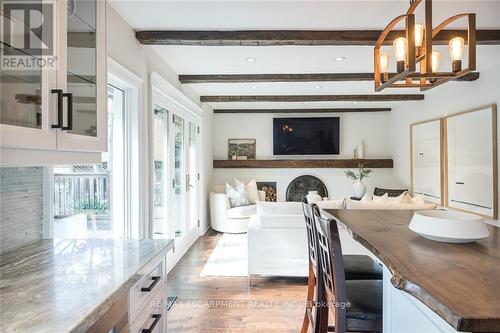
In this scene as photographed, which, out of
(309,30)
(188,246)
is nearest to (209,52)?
(309,30)

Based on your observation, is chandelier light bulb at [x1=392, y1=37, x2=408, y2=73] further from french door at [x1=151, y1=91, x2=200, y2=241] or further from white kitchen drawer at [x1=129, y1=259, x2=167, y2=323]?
french door at [x1=151, y1=91, x2=200, y2=241]

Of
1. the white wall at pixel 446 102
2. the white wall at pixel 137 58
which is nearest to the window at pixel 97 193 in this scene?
the white wall at pixel 137 58

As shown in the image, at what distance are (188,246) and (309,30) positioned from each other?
3.48 metres

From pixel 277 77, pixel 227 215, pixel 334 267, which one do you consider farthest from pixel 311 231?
pixel 227 215

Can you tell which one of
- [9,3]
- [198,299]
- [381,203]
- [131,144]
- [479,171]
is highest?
[9,3]

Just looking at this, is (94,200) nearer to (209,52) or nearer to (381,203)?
(209,52)

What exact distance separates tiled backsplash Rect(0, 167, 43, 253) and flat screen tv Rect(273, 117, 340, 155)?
5.83m

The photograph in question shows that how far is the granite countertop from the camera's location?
89 cm

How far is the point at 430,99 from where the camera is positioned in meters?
5.49

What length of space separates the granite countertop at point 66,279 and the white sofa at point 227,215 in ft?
13.8

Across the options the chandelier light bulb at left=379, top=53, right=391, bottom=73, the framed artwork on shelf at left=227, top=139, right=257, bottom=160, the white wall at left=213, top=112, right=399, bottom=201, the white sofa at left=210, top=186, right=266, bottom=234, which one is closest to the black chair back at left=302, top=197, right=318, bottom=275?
the chandelier light bulb at left=379, top=53, right=391, bottom=73

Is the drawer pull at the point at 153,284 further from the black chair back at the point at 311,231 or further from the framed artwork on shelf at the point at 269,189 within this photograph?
the framed artwork on shelf at the point at 269,189

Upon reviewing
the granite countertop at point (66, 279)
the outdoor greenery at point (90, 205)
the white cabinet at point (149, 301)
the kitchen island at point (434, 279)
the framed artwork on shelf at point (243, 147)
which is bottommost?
the white cabinet at point (149, 301)

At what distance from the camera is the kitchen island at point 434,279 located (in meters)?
0.76
